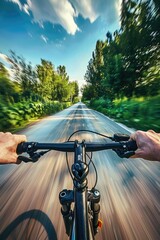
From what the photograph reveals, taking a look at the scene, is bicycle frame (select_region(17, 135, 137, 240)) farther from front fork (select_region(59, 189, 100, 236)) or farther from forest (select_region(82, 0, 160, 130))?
forest (select_region(82, 0, 160, 130))

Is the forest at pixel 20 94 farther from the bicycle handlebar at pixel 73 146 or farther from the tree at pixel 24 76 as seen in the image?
the bicycle handlebar at pixel 73 146

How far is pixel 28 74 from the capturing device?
14.9 m

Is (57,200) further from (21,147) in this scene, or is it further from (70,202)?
(21,147)

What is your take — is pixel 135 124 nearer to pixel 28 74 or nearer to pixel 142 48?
pixel 142 48

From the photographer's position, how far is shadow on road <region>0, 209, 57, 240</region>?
1.72m

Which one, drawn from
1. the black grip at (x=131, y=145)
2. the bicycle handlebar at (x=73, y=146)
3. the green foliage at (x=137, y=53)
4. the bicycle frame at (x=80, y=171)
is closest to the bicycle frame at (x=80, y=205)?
the bicycle frame at (x=80, y=171)

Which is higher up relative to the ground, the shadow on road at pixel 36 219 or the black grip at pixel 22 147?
the black grip at pixel 22 147

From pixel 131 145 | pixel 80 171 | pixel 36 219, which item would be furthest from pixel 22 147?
pixel 36 219

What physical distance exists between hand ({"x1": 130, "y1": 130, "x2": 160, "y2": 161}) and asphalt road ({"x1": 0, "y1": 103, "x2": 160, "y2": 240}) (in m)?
1.39

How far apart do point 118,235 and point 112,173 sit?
4.87 ft

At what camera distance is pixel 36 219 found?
193 centimetres

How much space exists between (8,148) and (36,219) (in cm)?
154

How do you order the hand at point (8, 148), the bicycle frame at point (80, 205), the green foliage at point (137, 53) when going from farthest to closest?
the green foliage at point (137, 53), the hand at point (8, 148), the bicycle frame at point (80, 205)

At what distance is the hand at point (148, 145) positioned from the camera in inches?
36.6
